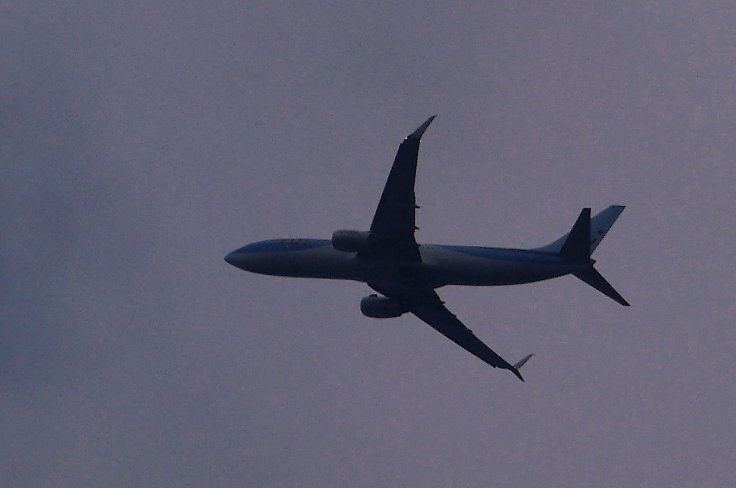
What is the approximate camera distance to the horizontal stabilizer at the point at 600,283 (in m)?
56.1

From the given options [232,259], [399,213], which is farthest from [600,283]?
[232,259]

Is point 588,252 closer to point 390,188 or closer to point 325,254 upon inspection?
point 390,188

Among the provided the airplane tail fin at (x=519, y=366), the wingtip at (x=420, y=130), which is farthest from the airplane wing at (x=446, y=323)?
the wingtip at (x=420, y=130)

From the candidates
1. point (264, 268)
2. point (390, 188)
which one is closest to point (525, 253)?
point (390, 188)

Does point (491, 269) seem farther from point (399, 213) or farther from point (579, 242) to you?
point (399, 213)

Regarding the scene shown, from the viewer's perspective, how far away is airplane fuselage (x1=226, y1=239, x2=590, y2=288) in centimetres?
5588

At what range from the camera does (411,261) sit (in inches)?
2260

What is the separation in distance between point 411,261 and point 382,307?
726 cm

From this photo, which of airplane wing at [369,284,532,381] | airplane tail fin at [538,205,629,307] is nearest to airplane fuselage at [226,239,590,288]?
airplane tail fin at [538,205,629,307]

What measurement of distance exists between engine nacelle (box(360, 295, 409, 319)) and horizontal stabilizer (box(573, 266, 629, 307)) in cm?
1223

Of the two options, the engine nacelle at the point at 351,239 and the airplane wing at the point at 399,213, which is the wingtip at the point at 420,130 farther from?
the engine nacelle at the point at 351,239

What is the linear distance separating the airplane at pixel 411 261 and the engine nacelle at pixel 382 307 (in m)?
0.06

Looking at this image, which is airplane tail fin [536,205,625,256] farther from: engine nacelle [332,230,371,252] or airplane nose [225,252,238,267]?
airplane nose [225,252,238,267]

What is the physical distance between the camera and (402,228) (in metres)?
55.0
